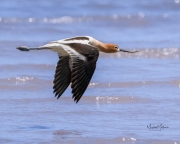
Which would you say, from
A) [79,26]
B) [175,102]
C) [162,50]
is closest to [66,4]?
[79,26]

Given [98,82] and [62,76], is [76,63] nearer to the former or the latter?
[62,76]

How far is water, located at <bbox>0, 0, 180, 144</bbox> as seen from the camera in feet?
24.2

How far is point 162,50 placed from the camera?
11875 mm

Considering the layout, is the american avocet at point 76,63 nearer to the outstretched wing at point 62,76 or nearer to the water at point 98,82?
the outstretched wing at point 62,76

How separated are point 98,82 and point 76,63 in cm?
252

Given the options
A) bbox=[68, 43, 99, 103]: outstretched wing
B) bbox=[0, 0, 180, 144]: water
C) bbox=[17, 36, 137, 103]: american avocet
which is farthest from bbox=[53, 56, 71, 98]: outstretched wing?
bbox=[68, 43, 99, 103]: outstretched wing

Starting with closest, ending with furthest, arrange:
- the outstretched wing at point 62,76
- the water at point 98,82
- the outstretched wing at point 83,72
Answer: the outstretched wing at point 83,72 → the water at point 98,82 → the outstretched wing at point 62,76

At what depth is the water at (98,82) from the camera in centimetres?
739

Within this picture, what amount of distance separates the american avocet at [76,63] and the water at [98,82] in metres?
0.43

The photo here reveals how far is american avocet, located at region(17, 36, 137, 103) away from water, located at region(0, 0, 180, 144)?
431 millimetres

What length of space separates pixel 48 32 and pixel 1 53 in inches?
97.4
